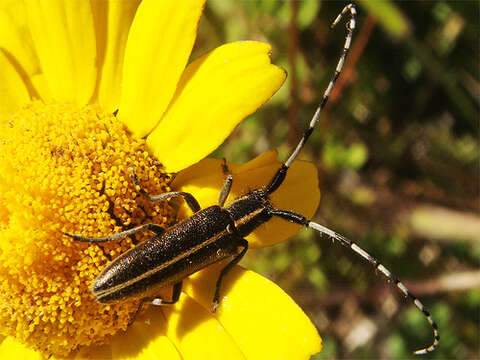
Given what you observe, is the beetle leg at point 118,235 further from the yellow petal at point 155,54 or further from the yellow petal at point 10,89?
the yellow petal at point 10,89

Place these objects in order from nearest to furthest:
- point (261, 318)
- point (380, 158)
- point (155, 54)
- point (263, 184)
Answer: point (261, 318) → point (155, 54) → point (263, 184) → point (380, 158)

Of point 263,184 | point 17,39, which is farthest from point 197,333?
point 17,39

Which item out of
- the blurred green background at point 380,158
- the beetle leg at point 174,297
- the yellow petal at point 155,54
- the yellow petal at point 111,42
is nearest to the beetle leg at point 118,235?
the beetle leg at point 174,297

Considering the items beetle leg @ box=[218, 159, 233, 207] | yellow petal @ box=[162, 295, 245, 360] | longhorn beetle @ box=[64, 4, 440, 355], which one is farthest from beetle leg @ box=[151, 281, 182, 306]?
beetle leg @ box=[218, 159, 233, 207]

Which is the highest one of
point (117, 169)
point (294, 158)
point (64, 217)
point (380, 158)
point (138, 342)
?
point (380, 158)

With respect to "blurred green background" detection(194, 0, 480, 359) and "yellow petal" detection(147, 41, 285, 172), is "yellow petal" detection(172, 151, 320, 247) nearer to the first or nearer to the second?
"yellow petal" detection(147, 41, 285, 172)

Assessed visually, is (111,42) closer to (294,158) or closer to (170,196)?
(170,196)
